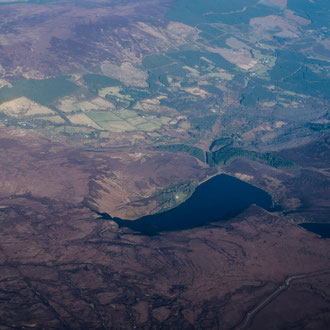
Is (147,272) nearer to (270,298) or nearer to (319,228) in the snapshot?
(270,298)

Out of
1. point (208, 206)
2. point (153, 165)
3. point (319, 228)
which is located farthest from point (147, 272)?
point (153, 165)

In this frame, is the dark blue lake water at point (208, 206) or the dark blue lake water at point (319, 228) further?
the dark blue lake water at point (208, 206)

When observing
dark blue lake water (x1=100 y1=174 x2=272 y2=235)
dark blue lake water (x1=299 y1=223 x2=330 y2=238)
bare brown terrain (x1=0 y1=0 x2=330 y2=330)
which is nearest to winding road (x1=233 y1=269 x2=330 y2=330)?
bare brown terrain (x1=0 y1=0 x2=330 y2=330)

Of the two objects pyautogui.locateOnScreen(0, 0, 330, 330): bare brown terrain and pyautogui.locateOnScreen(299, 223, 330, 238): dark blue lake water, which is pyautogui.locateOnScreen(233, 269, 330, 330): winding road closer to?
pyautogui.locateOnScreen(0, 0, 330, 330): bare brown terrain

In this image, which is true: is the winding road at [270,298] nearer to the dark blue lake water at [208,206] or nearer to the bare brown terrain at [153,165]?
the bare brown terrain at [153,165]

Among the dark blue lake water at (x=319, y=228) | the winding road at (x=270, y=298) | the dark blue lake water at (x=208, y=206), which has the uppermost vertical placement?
the winding road at (x=270, y=298)

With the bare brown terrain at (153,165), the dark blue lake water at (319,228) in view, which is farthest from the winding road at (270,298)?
the dark blue lake water at (319,228)
